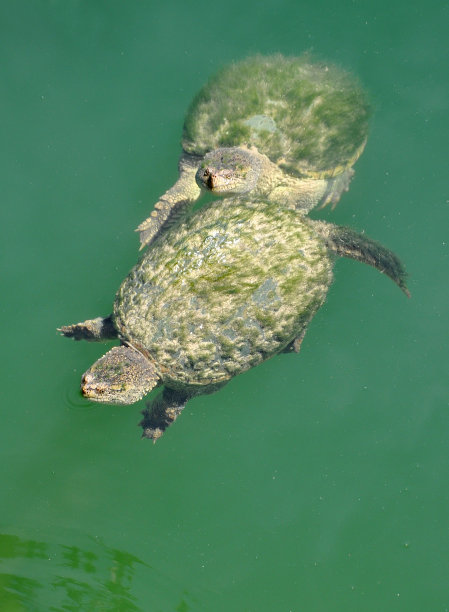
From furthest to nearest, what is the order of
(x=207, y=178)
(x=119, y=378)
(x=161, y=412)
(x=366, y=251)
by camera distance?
(x=161, y=412) → (x=207, y=178) → (x=366, y=251) → (x=119, y=378)

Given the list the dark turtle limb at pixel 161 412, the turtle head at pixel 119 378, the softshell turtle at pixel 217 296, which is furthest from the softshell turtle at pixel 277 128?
the dark turtle limb at pixel 161 412

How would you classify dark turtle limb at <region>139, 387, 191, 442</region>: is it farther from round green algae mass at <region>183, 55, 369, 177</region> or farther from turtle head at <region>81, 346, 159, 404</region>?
round green algae mass at <region>183, 55, 369, 177</region>

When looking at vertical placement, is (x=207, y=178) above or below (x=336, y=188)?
below

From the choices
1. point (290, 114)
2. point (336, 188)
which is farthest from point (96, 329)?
point (336, 188)

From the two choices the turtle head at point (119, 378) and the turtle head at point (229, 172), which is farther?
the turtle head at point (229, 172)

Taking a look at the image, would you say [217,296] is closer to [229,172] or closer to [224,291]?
[224,291]

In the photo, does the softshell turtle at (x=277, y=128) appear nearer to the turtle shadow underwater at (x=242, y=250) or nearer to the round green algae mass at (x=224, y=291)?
the turtle shadow underwater at (x=242, y=250)
